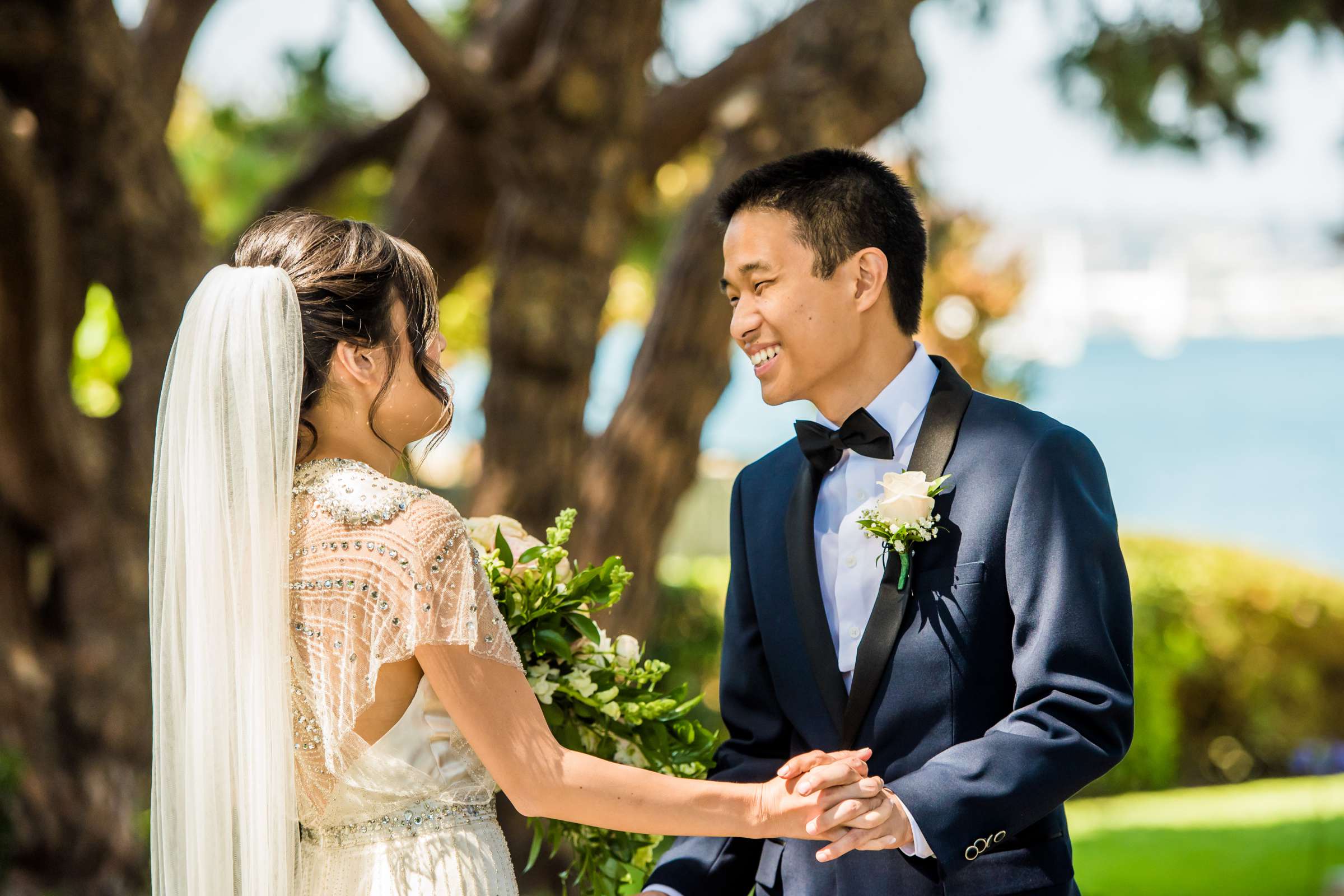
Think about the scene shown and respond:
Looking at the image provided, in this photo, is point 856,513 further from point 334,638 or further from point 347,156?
point 347,156

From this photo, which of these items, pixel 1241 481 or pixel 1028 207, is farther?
pixel 1028 207

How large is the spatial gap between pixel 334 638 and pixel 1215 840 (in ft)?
27.2

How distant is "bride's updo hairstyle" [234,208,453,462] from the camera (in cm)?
228

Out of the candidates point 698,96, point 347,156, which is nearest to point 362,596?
point 698,96

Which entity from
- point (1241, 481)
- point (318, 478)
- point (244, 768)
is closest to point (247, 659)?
point (244, 768)

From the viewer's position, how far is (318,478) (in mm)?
2262

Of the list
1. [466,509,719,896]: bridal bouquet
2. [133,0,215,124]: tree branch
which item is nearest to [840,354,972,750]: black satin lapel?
[466,509,719,896]: bridal bouquet

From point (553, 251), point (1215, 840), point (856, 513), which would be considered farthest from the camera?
point (1215, 840)

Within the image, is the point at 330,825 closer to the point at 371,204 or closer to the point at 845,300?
the point at 845,300

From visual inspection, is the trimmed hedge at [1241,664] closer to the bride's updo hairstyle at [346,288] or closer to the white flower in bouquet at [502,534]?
the white flower in bouquet at [502,534]

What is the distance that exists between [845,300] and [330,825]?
137 cm

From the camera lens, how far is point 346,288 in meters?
2.28

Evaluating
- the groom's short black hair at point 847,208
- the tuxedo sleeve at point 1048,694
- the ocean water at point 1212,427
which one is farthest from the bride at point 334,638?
the ocean water at point 1212,427

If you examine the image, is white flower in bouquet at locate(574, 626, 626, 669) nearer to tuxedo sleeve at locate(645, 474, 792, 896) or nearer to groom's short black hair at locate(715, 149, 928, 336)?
tuxedo sleeve at locate(645, 474, 792, 896)
